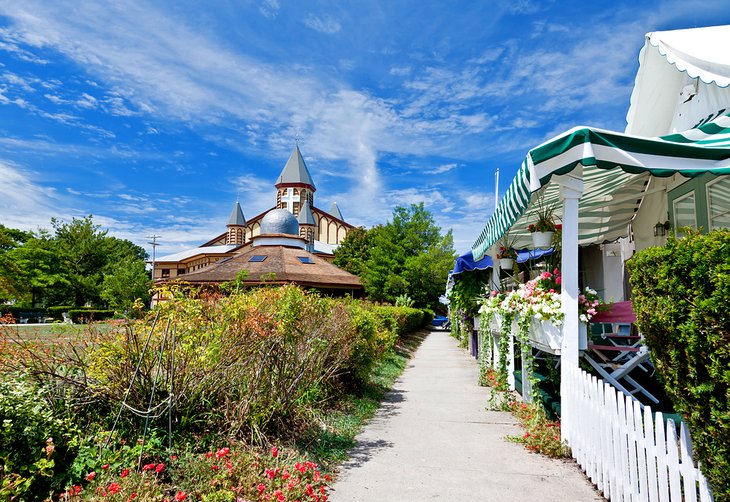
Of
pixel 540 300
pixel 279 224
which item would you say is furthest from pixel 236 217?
pixel 540 300

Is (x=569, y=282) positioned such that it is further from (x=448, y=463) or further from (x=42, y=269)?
(x=42, y=269)

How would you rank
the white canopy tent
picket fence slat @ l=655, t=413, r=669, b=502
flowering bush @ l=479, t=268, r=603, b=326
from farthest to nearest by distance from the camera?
flowering bush @ l=479, t=268, r=603, b=326 < the white canopy tent < picket fence slat @ l=655, t=413, r=669, b=502

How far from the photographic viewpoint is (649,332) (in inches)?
117

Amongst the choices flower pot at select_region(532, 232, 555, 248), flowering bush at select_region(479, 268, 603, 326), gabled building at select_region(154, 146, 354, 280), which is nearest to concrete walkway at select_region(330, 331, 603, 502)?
flowering bush at select_region(479, 268, 603, 326)

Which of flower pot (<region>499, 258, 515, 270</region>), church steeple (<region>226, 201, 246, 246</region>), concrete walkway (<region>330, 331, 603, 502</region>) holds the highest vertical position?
church steeple (<region>226, 201, 246, 246</region>)

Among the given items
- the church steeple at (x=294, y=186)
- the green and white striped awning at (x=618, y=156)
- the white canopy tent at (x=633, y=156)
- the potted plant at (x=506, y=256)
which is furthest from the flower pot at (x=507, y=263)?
the church steeple at (x=294, y=186)

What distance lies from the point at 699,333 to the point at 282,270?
2755 cm

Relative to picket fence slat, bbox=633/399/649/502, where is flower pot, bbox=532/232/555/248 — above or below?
above

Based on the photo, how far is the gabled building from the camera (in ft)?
224

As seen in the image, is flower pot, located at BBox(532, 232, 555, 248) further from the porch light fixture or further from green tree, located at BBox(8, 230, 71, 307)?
green tree, located at BBox(8, 230, 71, 307)

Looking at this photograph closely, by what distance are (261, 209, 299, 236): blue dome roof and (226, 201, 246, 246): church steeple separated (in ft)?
104

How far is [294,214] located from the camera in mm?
69750

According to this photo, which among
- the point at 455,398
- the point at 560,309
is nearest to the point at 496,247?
the point at 455,398

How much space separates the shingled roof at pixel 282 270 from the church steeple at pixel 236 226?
37.7m
